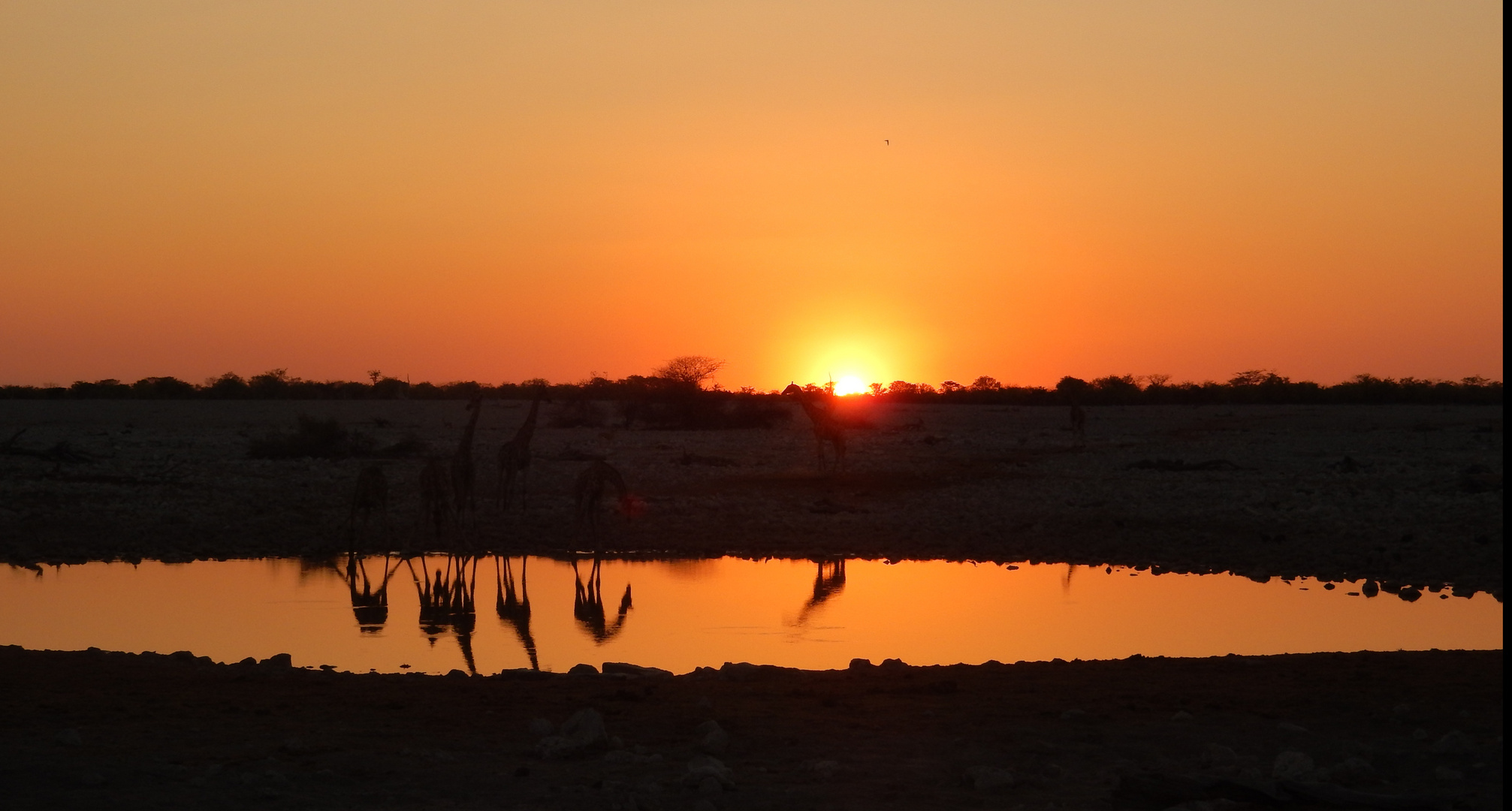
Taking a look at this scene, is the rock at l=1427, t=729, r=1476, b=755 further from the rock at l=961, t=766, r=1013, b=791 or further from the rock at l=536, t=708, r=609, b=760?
the rock at l=536, t=708, r=609, b=760

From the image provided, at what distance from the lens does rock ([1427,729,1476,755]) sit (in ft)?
22.2

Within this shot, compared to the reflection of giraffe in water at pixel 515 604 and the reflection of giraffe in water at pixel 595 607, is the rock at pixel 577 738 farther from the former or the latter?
the reflection of giraffe in water at pixel 595 607

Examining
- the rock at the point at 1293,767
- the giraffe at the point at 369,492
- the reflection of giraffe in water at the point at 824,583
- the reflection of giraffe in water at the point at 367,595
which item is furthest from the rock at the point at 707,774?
the giraffe at the point at 369,492

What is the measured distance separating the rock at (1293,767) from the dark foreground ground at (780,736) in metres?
0.02

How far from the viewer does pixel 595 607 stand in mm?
14461

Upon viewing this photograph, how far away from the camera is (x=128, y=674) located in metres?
9.06

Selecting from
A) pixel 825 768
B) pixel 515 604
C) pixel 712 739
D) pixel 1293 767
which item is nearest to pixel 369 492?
pixel 515 604

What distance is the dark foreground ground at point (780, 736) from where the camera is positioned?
609cm

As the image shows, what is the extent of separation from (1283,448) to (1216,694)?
25.1 m

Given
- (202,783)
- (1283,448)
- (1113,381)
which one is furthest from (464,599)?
(1113,381)

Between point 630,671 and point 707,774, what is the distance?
3.40 metres

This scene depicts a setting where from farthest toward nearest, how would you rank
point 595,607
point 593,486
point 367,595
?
1. point 593,486
2. point 367,595
3. point 595,607

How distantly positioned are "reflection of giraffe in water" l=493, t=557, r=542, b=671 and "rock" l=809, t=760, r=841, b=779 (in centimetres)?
485

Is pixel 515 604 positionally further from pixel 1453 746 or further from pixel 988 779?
pixel 1453 746
